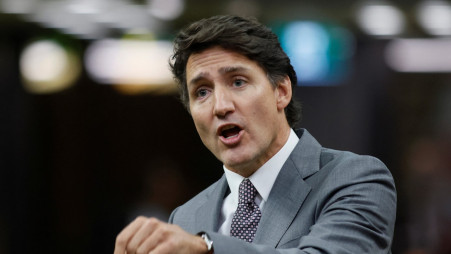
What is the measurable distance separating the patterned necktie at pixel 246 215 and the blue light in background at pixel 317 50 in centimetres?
609

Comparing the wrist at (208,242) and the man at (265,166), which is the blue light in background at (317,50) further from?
the wrist at (208,242)

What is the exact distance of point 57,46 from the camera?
355 inches

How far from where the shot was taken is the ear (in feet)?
8.26

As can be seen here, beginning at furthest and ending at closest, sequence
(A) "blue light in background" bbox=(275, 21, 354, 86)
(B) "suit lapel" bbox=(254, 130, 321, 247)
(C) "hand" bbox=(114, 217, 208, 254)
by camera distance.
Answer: (A) "blue light in background" bbox=(275, 21, 354, 86)
(B) "suit lapel" bbox=(254, 130, 321, 247)
(C) "hand" bbox=(114, 217, 208, 254)

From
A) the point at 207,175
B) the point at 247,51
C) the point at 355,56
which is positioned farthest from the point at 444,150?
the point at 247,51

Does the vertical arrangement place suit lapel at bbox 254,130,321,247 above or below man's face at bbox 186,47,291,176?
below

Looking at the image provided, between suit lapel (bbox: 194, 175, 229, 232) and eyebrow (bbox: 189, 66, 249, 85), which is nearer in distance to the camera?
eyebrow (bbox: 189, 66, 249, 85)

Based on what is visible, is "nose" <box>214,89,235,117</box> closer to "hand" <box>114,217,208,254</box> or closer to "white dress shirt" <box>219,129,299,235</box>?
"white dress shirt" <box>219,129,299,235</box>

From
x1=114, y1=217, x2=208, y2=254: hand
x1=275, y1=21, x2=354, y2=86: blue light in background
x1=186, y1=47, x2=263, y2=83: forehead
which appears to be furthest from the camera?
x1=275, y1=21, x2=354, y2=86: blue light in background

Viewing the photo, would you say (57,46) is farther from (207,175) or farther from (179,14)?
(207,175)

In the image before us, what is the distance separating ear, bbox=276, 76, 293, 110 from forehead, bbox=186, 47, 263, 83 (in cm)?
15

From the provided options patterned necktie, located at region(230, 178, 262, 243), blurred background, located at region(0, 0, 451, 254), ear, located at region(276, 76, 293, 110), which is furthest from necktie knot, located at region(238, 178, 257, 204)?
blurred background, located at region(0, 0, 451, 254)

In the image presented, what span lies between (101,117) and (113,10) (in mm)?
1756

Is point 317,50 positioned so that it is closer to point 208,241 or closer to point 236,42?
point 236,42
